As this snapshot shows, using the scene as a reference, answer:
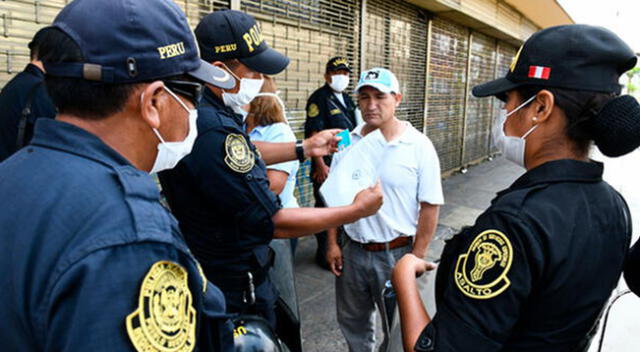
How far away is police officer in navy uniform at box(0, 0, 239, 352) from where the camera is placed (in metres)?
0.72

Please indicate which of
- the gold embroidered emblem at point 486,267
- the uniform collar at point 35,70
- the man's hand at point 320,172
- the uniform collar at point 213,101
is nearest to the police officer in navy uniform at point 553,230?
the gold embroidered emblem at point 486,267

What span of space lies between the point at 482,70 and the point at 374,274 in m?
10.6

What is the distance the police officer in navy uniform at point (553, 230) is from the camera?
45.1 inches

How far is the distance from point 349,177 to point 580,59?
4.28 ft

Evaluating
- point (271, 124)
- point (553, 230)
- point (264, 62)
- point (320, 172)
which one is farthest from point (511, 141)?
point (320, 172)

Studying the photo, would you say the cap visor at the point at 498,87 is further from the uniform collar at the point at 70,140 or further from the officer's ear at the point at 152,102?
the uniform collar at the point at 70,140

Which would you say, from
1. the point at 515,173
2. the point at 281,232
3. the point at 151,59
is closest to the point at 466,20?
the point at 515,173

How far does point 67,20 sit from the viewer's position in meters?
0.91

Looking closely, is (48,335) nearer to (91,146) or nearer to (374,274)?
(91,146)

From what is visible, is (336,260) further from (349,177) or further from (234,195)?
(234,195)

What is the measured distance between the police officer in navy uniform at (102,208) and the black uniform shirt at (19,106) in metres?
1.43

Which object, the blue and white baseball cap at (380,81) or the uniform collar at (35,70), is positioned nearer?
the uniform collar at (35,70)

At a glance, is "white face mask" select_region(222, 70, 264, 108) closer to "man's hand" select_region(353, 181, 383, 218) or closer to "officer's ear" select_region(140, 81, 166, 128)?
"man's hand" select_region(353, 181, 383, 218)

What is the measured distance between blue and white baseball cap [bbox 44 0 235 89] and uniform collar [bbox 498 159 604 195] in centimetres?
108
